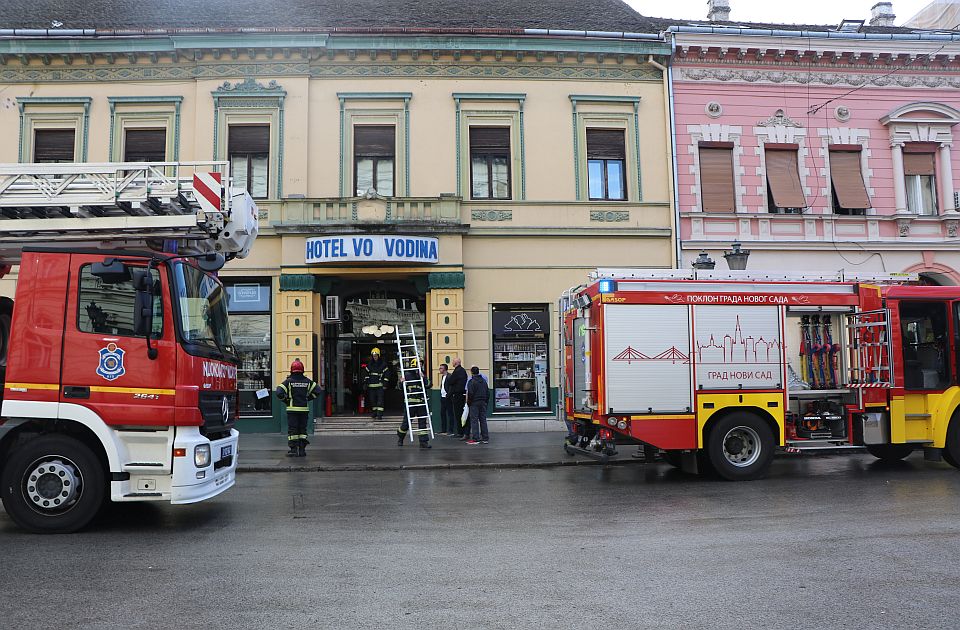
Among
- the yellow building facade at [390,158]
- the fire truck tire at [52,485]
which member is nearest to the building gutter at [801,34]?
the yellow building facade at [390,158]

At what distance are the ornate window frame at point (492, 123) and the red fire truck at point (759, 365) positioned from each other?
7.46 meters

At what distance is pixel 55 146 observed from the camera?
1819 centimetres

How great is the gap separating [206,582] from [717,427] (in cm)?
752

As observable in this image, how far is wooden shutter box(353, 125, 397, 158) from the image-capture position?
18422mm

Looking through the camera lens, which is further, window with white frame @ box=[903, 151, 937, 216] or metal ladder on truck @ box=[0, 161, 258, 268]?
window with white frame @ box=[903, 151, 937, 216]

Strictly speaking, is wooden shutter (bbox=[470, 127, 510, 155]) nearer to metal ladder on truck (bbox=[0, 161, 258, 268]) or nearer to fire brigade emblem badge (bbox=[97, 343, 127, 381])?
metal ladder on truck (bbox=[0, 161, 258, 268])

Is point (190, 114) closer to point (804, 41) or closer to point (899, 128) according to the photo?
point (804, 41)

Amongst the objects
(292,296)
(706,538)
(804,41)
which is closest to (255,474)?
(292,296)

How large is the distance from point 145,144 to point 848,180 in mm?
17736

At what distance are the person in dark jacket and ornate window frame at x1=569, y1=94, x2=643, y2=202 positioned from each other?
5537mm

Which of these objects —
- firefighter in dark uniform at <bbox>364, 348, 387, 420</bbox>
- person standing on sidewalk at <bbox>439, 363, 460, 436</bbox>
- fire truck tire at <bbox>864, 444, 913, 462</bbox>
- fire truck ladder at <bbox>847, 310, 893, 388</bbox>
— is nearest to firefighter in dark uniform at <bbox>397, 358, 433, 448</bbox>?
person standing on sidewalk at <bbox>439, 363, 460, 436</bbox>

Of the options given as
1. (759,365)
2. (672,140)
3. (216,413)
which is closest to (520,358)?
(672,140)

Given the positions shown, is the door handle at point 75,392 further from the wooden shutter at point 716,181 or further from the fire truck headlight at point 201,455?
the wooden shutter at point 716,181

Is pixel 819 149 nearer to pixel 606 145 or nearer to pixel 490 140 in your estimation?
pixel 606 145
